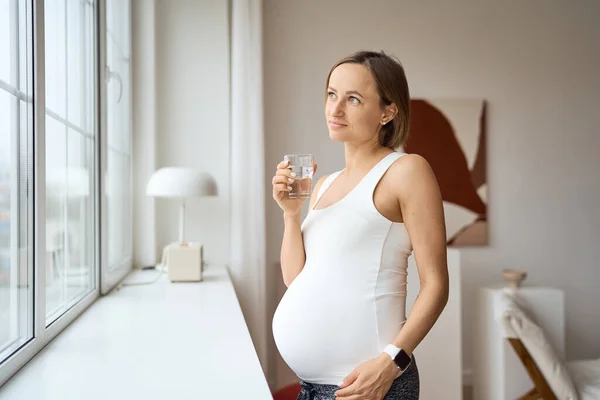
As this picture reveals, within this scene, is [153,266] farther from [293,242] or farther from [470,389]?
[470,389]

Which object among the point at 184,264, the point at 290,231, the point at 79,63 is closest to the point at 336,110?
the point at 290,231

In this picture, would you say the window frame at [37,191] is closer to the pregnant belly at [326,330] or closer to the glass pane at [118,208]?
the pregnant belly at [326,330]

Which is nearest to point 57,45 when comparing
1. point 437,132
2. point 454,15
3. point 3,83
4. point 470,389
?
point 3,83

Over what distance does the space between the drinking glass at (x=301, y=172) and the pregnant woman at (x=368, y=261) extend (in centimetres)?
3

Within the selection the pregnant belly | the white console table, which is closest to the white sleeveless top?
the pregnant belly

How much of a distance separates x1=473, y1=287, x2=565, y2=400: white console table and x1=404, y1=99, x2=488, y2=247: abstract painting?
556mm

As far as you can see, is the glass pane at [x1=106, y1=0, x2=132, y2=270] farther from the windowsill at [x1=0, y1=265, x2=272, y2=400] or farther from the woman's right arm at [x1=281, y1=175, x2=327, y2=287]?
the woman's right arm at [x1=281, y1=175, x2=327, y2=287]

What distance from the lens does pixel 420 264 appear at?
124cm

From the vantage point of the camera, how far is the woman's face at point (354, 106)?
4.34 feet

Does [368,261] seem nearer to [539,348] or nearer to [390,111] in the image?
[390,111]

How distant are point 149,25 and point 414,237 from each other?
99.7 inches

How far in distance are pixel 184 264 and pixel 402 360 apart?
1682 mm

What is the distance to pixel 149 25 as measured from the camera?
10.7 feet

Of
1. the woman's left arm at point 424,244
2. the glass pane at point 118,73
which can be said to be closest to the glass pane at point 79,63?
the glass pane at point 118,73
